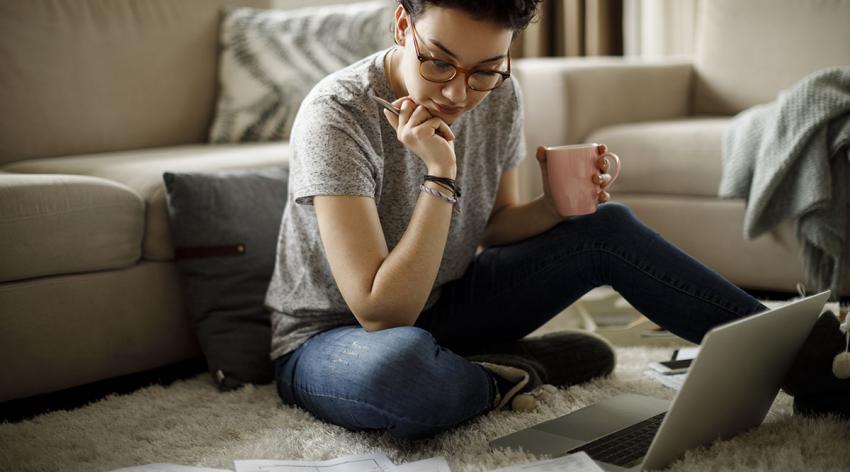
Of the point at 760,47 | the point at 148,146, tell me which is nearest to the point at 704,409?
the point at 148,146

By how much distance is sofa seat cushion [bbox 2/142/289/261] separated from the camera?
1.80 metres

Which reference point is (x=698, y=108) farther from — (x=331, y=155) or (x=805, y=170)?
(x=331, y=155)

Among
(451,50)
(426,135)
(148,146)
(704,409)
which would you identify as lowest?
(704,409)

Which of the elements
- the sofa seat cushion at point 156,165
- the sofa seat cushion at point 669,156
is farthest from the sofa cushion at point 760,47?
the sofa seat cushion at point 156,165

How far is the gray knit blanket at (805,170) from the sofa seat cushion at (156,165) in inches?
43.6

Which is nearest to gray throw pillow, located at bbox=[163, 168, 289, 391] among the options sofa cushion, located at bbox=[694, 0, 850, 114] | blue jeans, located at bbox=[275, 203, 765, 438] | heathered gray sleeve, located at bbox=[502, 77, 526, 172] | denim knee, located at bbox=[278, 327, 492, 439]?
blue jeans, located at bbox=[275, 203, 765, 438]

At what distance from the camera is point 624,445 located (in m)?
1.30

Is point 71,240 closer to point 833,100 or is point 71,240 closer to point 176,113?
point 176,113

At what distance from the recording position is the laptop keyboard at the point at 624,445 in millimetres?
1251

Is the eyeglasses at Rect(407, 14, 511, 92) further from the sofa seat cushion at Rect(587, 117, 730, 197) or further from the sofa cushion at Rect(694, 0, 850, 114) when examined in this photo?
the sofa cushion at Rect(694, 0, 850, 114)

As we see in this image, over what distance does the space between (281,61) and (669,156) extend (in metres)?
1.08

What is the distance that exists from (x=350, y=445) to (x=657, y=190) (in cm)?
136

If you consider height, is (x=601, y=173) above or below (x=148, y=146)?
above

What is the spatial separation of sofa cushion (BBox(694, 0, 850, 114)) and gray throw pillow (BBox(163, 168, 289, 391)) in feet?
5.53
